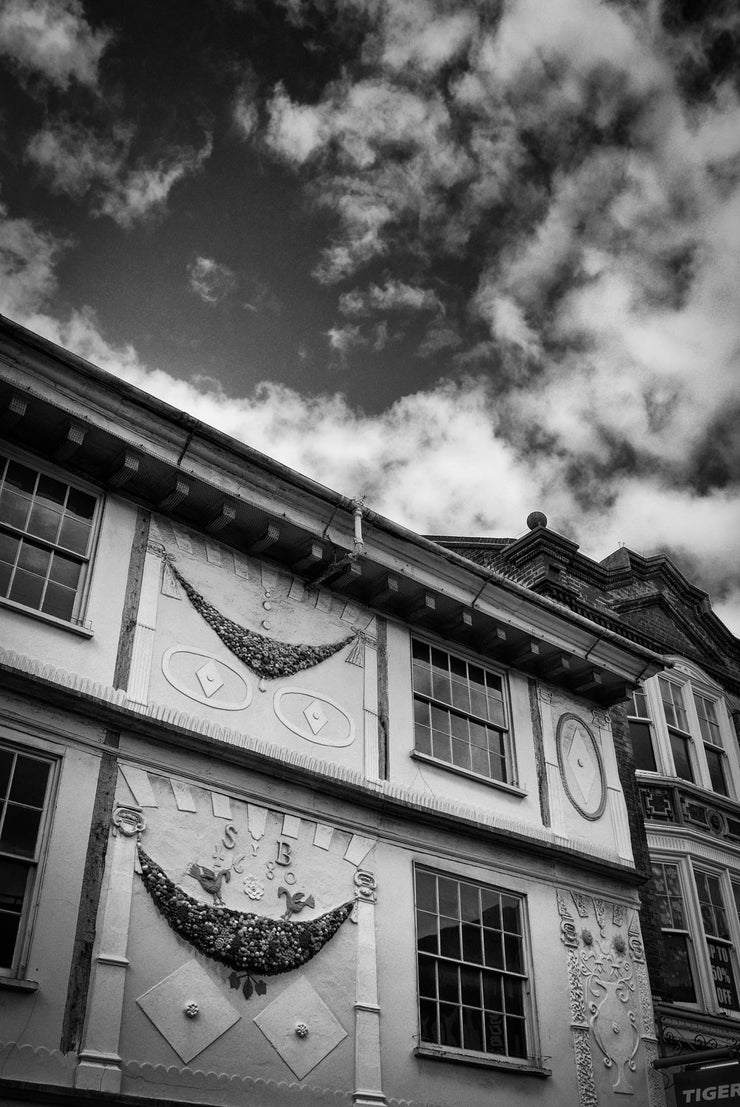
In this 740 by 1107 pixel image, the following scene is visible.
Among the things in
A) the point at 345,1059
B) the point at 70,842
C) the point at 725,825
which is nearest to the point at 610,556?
the point at 725,825

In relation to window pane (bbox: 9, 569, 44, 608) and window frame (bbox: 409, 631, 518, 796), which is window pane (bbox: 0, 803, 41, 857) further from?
window frame (bbox: 409, 631, 518, 796)

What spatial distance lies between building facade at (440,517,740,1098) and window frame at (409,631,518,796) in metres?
2.47

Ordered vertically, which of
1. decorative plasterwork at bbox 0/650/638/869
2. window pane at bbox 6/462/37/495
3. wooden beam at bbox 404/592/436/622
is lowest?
decorative plasterwork at bbox 0/650/638/869

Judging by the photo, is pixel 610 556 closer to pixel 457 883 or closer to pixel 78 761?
pixel 457 883

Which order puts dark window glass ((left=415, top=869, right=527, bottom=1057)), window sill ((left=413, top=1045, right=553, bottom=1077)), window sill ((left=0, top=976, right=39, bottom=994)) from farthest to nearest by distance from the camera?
dark window glass ((left=415, top=869, right=527, bottom=1057)) < window sill ((left=413, top=1045, right=553, bottom=1077)) < window sill ((left=0, top=976, right=39, bottom=994))

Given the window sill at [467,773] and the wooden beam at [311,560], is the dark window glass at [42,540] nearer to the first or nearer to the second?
the wooden beam at [311,560]

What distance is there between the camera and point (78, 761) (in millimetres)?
9344

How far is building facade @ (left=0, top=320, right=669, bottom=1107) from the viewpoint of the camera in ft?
29.1

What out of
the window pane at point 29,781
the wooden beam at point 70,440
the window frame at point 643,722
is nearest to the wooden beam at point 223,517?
the wooden beam at point 70,440

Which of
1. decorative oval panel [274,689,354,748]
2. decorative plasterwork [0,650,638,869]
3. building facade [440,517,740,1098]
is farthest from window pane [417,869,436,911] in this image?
building facade [440,517,740,1098]

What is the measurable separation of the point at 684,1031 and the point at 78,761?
8971 mm

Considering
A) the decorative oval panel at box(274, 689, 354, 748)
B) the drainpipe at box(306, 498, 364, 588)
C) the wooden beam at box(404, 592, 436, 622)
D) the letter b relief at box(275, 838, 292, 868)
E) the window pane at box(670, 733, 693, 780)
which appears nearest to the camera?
the letter b relief at box(275, 838, 292, 868)

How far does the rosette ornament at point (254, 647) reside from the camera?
36.3 feet

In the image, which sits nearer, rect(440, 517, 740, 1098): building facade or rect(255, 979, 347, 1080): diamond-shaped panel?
rect(255, 979, 347, 1080): diamond-shaped panel
